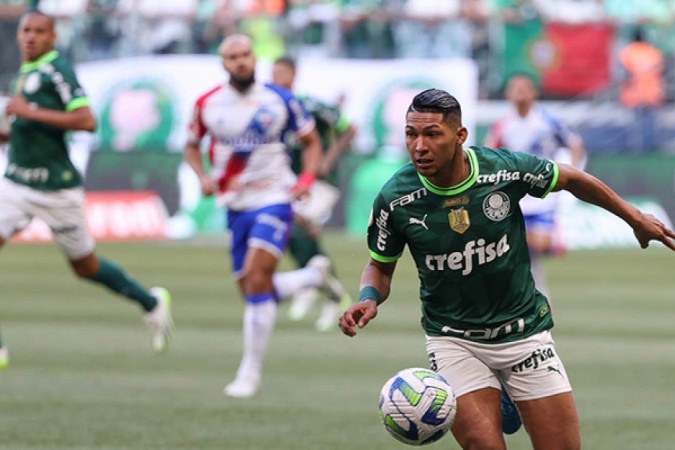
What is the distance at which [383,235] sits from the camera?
7359 millimetres

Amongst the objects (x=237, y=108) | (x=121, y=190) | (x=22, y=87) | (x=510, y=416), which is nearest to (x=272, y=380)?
(x=237, y=108)

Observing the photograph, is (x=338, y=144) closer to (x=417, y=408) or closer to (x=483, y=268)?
(x=483, y=268)

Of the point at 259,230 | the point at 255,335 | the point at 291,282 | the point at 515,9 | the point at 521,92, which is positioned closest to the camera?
the point at 255,335

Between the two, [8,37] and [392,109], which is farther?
[392,109]

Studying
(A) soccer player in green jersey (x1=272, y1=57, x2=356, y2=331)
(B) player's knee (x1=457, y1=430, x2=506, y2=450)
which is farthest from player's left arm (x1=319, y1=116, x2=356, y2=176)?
(B) player's knee (x1=457, y1=430, x2=506, y2=450)

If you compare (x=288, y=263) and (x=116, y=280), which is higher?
(x=116, y=280)

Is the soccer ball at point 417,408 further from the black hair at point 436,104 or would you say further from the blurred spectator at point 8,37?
the blurred spectator at point 8,37

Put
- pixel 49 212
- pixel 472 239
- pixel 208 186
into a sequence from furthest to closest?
pixel 49 212 < pixel 208 186 < pixel 472 239

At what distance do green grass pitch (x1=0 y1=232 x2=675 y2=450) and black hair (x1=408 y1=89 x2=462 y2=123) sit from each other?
2808mm

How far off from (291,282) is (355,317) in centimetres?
708

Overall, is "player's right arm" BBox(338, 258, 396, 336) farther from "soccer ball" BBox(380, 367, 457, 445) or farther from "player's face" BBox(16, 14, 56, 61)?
"player's face" BBox(16, 14, 56, 61)

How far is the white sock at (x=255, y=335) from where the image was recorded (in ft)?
37.7

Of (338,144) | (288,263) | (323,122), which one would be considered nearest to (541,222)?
(338,144)

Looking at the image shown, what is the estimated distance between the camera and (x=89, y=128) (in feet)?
39.6
